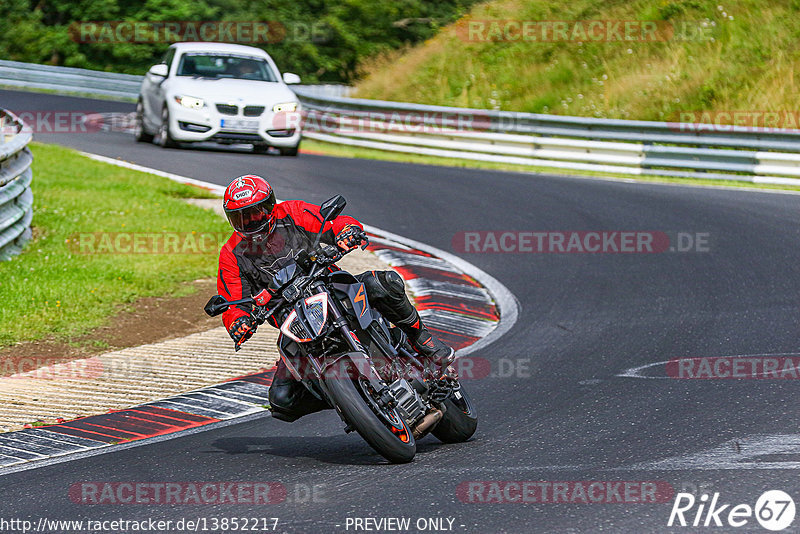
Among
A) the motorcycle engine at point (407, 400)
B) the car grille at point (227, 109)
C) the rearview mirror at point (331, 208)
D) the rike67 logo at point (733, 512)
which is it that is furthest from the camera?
the car grille at point (227, 109)

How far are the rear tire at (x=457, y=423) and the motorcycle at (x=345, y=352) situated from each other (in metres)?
0.15

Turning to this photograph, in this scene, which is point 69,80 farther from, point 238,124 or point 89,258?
point 89,258

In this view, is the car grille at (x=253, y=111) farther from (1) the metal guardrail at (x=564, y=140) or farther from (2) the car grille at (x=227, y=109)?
(1) the metal guardrail at (x=564, y=140)

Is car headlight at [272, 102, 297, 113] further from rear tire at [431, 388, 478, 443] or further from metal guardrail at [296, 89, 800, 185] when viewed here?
rear tire at [431, 388, 478, 443]

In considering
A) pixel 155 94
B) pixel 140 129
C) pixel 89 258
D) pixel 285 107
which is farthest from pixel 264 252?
pixel 140 129

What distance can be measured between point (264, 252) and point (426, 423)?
128 cm

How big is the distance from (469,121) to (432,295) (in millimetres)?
11718

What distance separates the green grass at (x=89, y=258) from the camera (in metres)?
9.68

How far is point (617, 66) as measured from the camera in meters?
26.4

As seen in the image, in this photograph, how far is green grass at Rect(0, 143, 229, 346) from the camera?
9680 millimetres

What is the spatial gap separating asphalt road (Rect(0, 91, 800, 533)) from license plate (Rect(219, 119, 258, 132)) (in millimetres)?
5046

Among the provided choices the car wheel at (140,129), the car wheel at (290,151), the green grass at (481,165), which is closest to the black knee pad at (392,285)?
the green grass at (481,165)

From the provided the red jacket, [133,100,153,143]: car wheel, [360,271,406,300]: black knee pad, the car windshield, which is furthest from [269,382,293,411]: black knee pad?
[133,100,153,143]: car wheel

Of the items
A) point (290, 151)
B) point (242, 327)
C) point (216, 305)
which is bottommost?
point (290, 151)
